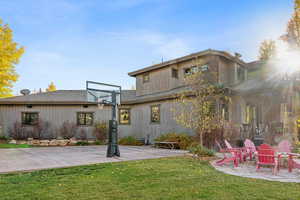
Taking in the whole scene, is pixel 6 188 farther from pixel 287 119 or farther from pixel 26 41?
pixel 26 41

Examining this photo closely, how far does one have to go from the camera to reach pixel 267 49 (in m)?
26.7

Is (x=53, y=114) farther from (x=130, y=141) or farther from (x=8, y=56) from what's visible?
(x=130, y=141)

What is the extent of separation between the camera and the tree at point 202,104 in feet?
30.4

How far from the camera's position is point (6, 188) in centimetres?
433

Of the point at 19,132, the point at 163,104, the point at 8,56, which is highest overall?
the point at 8,56

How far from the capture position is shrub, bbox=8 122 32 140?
15758 mm

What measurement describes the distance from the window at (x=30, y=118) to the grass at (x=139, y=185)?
12.4m

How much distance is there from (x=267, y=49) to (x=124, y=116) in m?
21.3

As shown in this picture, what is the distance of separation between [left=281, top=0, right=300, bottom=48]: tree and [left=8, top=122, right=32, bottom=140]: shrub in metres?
23.6

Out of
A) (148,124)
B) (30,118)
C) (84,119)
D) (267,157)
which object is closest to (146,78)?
(148,124)

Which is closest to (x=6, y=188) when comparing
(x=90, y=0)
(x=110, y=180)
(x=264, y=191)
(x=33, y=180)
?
(x=33, y=180)

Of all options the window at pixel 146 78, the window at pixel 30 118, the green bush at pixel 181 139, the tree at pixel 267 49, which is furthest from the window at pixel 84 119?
the tree at pixel 267 49

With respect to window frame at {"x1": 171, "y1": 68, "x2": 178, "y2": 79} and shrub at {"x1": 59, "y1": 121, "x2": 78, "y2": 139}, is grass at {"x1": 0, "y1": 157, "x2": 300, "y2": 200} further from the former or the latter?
shrub at {"x1": 59, "y1": 121, "x2": 78, "y2": 139}

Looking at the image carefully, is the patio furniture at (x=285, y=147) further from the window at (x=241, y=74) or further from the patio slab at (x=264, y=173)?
the window at (x=241, y=74)
